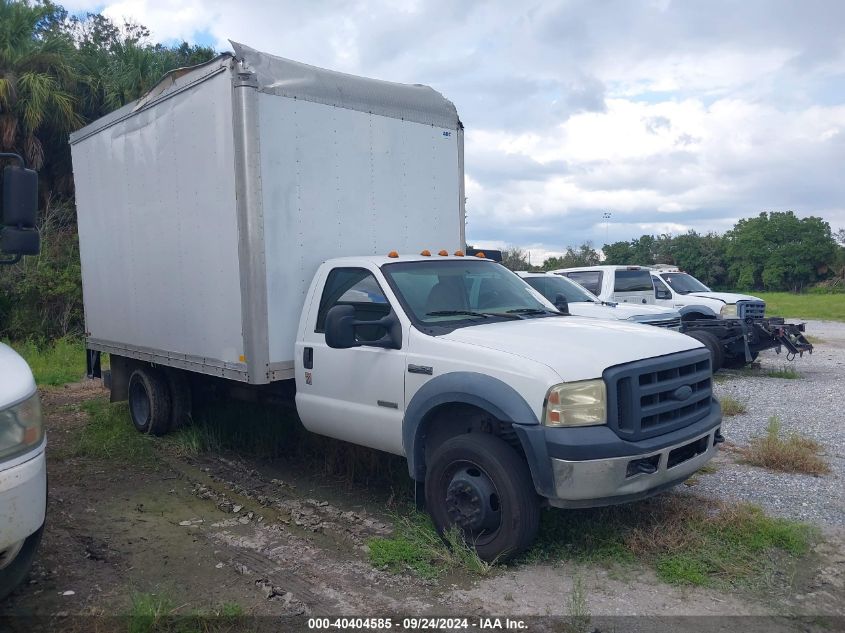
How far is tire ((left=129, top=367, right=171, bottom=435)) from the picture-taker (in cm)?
795

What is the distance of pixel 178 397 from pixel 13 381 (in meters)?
4.44

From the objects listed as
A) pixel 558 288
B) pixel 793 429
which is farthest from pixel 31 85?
pixel 793 429

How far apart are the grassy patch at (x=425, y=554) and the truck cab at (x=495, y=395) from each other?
100 mm

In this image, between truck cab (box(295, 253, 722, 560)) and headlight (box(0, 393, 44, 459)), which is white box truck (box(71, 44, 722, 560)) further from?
headlight (box(0, 393, 44, 459))

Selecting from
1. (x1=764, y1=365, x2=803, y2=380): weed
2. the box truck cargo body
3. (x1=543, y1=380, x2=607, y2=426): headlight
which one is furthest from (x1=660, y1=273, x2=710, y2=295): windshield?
(x1=543, y1=380, x2=607, y2=426): headlight

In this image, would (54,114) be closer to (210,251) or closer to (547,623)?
(210,251)

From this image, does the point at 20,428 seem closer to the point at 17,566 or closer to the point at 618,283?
the point at 17,566

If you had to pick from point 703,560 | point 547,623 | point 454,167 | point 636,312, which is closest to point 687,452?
point 703,560

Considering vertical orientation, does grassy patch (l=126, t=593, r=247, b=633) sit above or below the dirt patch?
above

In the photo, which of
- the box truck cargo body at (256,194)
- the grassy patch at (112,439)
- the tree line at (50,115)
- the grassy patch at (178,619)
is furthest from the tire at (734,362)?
the tree line at (50,115)

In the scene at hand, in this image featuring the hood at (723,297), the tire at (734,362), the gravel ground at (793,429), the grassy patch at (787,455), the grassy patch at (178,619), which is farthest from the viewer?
the hood at (723,297)

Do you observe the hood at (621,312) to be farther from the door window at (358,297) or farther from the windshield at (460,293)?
the door window at (358,297)

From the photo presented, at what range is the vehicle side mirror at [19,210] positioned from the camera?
13.8 feet

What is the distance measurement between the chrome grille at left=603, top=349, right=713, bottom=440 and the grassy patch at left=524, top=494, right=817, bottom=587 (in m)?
0.74
